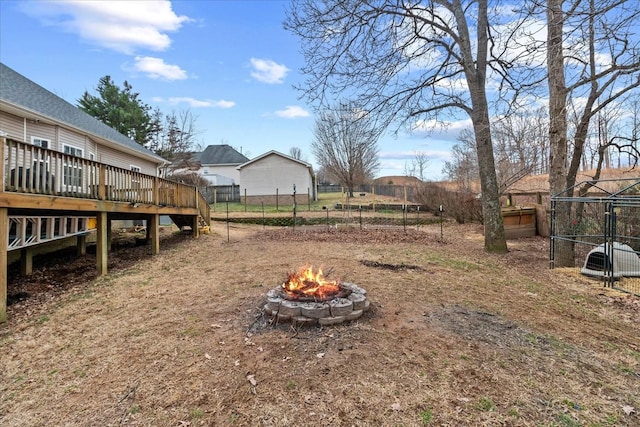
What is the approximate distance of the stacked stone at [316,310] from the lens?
3.88 metres

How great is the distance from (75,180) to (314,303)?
5.85 m

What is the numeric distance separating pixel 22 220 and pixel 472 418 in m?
8.10

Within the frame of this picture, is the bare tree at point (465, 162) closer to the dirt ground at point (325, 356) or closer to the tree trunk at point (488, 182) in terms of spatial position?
the tree trunk at point (488, 182)

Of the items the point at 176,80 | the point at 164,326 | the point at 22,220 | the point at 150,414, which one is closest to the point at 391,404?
the point at 150,414

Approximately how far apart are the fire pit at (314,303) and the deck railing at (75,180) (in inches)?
173

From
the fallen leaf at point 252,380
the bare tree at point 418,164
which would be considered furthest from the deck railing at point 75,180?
the bare tree at point 418,164

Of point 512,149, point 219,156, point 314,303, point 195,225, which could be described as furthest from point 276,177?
point 314,303

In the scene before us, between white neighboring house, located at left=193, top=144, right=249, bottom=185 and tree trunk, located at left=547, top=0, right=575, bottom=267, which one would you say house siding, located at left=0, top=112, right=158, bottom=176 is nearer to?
tree trunk, located at left=547, top=0, right=575, bottom=267

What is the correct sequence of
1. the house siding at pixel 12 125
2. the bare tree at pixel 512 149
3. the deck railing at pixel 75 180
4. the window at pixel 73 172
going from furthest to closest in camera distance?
1. the bare tree at pixel 512 149
2. the house siding at pixel 12 125
3. the window at pixel 73 172
4. the deck railing at pixel 75 180

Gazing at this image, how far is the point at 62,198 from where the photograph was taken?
5926 mm

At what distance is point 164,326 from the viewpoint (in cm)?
425

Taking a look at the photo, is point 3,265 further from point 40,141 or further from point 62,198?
point 40,141

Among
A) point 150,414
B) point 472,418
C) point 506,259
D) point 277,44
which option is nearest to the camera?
point 472,418

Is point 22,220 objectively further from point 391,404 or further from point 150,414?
point 391,404
